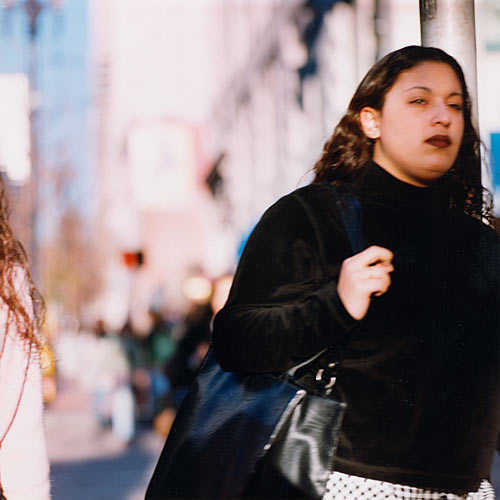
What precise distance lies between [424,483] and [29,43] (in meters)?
20.1

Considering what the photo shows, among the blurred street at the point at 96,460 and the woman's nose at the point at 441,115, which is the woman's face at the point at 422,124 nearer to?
the woman's nose at the point at 441,115

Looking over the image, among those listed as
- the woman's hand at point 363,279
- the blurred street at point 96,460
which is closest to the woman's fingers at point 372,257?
the woman's hand at point 363,279

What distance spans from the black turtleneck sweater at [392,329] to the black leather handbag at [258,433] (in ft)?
0.10

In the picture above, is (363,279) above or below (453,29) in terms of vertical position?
below

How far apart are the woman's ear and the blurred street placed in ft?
17.4

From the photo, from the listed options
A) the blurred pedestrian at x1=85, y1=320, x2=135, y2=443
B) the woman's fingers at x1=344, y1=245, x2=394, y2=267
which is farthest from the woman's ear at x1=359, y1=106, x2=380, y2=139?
the blurred pedestrian at x1=85, y1=320, x2=135, y2=443

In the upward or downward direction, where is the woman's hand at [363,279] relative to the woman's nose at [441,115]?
downward

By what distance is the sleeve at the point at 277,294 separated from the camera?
223cm

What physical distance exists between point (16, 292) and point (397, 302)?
2.92ft

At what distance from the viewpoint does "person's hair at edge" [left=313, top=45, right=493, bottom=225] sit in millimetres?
2477

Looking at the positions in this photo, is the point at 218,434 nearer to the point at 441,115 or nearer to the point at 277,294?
the point at 277,294

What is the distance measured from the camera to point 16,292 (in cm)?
265

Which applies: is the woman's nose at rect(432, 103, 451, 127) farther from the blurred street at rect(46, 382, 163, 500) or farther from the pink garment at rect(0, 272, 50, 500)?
the blurred street at rect(46, 382, 163, 500)

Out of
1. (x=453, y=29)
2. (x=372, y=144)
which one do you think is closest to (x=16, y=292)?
(x=372, y=144)
